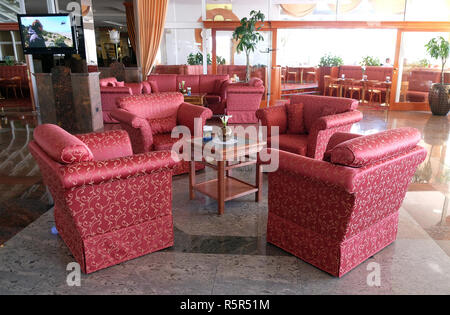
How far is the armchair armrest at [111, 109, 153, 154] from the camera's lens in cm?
404

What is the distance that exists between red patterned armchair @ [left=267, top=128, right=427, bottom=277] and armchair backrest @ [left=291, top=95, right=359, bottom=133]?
1.84 meters

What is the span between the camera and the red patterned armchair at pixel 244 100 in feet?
22.7

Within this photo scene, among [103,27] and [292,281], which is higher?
[103,27]

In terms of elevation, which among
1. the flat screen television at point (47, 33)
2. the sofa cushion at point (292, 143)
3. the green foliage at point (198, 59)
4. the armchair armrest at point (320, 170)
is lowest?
the sofa cushion at point (292, 143)

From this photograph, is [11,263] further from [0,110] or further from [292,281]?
[0,110]

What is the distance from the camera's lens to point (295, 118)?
4.55 m

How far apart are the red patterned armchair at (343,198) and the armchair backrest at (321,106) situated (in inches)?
72.5

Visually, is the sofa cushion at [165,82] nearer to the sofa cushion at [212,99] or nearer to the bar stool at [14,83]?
the sofa cushion at [212,99]

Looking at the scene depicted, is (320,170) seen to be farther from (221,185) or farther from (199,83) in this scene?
(199,83)

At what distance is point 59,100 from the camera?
686 cm

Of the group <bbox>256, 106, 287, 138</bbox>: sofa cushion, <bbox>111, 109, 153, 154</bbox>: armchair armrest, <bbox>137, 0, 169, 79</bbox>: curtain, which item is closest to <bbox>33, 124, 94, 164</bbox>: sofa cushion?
<bbox>111, 109, 153, 154</bbox>: armchair armrest

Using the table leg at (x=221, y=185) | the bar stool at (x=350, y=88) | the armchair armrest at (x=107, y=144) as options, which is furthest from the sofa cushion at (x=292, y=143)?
the bar stool at (x=350, y=88)

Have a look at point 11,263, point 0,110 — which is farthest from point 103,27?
point 11,263

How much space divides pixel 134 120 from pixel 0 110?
7228mm
